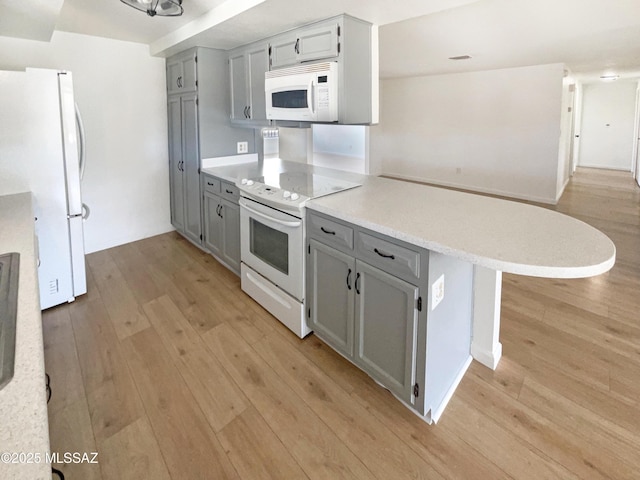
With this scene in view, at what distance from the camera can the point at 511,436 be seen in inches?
65.3

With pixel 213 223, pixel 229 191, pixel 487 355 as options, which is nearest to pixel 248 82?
pixel 229 191

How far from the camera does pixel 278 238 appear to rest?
2.44 meters

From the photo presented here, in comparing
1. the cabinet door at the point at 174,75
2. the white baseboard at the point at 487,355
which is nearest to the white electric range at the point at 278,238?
the white baseboard at the point at 487,355

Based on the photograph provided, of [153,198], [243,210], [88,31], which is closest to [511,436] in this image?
[243,210]

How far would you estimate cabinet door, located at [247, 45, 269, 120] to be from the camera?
3.02 meters

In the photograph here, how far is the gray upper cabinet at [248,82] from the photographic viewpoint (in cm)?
307

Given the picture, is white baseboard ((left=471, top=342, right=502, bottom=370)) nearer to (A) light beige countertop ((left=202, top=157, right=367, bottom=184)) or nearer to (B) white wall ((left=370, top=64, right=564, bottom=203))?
(A) light beige countertop ((left=202, top=157, right=367, bottom=184))

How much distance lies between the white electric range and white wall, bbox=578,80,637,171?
35.4 ft

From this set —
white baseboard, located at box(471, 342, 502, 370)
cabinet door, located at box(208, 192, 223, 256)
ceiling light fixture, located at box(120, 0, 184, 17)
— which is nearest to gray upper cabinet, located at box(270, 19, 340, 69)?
ceiling light fixture, located at box(120, 0, 184, 17)

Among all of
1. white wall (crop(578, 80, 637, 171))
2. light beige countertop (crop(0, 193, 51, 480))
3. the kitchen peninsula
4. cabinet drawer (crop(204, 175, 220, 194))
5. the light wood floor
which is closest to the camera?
light beige countertop (crop(0, 193, 51, 480))

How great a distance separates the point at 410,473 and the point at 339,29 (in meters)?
2.49

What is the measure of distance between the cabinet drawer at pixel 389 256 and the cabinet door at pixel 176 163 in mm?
2852

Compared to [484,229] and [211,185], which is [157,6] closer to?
[211,185]

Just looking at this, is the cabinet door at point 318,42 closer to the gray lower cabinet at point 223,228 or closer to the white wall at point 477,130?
the gray lower cabinet at point 223,228
